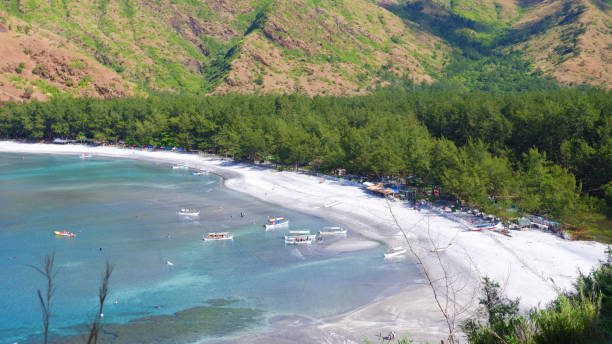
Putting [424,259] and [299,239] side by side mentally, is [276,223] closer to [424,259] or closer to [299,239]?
[299,239]

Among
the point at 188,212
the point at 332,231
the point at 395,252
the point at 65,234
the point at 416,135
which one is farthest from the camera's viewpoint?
the point at 416,135

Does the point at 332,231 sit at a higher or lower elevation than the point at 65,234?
higher

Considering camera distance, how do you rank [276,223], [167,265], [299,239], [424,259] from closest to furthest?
1. [167,265]
2. [424,259]
3. [299,239]
4. [276,223]

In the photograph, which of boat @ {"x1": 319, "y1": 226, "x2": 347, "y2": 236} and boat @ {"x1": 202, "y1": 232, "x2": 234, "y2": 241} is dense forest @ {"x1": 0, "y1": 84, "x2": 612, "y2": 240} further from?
boat @ {"x1": 202, "y1": 232, "x2": 234, "y2": 241}

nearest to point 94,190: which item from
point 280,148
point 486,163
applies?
point 280,148

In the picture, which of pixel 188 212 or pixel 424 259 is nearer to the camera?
pixel 424 259

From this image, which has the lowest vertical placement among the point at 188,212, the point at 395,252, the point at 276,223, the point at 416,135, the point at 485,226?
the point at 188,212

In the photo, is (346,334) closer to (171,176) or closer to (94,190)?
(94,190)

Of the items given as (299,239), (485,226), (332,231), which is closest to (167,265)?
(299,239)
